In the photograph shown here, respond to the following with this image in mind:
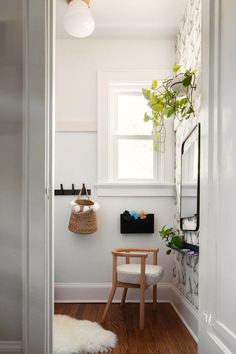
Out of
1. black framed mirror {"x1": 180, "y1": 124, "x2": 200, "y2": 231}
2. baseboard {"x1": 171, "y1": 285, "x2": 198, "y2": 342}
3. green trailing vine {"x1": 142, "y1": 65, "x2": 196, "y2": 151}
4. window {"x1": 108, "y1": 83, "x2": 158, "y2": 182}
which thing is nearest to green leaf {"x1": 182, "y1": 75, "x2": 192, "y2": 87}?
green trailing vine {"x1": 142, "y1": 65, "x2": 196, "y2": 151}

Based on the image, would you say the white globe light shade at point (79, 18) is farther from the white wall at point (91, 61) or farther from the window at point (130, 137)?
the window at point (130, 137)

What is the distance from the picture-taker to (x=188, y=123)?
348cm

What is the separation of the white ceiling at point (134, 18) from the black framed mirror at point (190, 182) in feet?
3.93

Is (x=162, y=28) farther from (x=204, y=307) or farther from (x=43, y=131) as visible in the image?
(x=204, y=307)

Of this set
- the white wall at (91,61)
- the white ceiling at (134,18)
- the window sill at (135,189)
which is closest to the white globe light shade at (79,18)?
the white ceiling at (134,18)

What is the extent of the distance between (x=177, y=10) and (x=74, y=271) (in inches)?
107

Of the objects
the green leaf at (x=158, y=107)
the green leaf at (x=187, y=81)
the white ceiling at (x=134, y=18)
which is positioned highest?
the white ceiling at (x=134, y=18)

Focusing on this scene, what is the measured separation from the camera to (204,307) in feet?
5.50

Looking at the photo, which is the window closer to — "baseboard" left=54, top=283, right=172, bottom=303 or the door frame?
"baseboard" left=54, top=283, right=172, bottom=303

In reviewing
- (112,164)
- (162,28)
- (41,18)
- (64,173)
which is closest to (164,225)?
(112,164)

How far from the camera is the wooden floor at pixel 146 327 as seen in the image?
2926mm

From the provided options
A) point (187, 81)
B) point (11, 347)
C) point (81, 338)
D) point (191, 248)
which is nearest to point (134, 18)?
point (187, 81)

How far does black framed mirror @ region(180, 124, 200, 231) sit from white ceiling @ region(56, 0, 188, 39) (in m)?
1.20

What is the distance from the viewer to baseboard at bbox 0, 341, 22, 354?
6.07ft
